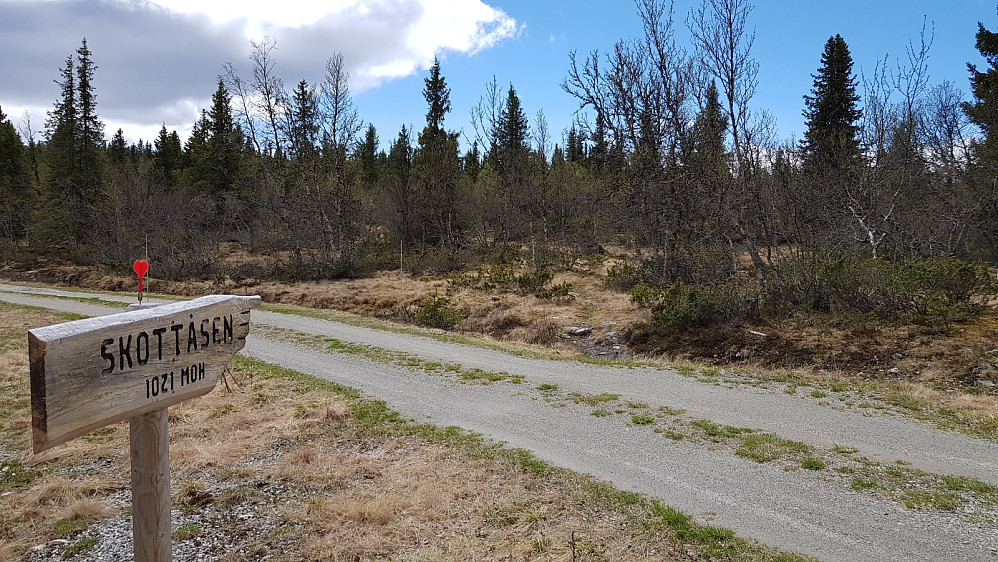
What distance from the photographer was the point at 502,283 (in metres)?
20.4

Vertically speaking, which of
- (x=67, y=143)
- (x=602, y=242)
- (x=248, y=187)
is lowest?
(x=602, y=242)

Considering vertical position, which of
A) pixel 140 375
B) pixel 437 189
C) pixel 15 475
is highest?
Answer: pixel 437 189

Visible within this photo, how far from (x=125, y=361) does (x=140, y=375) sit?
101 millimetres

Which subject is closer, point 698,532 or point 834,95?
point 698,532

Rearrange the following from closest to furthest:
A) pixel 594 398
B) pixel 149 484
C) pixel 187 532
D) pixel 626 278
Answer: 1. pixel 149 484
2. pixel 187 532
3. pixel 594 398
4. pixel 626 278

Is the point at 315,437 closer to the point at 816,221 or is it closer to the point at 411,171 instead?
the point at 816,221

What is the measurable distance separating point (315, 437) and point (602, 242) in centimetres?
2824

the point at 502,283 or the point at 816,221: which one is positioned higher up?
the point at 816,221

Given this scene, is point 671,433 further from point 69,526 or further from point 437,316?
point 437,316

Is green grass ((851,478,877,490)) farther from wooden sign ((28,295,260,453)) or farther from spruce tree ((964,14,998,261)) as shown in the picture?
spruce tree ((964,14,998,261))

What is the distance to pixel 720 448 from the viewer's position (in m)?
5.57

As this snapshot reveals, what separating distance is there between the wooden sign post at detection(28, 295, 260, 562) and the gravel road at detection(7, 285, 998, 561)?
3.42 meters

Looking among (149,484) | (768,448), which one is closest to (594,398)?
(768,448)

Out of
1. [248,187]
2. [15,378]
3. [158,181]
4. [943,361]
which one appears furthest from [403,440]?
[158,181]
